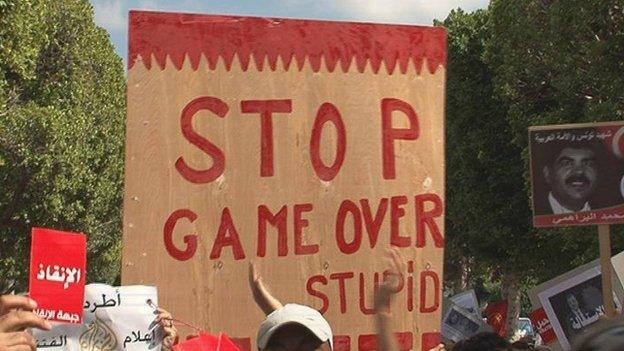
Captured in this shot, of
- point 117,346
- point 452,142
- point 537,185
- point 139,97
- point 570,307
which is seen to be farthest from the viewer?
point 452,142

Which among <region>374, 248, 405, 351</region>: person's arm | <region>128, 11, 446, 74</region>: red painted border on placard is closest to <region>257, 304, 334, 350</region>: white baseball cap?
<region>374, 248, 405, 351</region>: person's arm

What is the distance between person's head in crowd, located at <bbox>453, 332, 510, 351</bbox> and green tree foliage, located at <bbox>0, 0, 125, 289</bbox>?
58.7 ft

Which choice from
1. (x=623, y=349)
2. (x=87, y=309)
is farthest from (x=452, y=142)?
(x=623, y=349)

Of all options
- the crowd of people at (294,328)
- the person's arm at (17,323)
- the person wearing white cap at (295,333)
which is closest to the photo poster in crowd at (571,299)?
the crowd of people at (294,328)

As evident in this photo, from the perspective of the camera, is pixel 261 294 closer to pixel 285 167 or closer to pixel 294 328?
pixel 285 167

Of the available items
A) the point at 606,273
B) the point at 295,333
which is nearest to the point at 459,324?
the point at 606,273

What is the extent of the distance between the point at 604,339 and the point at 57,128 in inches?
1002

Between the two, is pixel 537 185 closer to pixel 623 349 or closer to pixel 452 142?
pixel 623 349

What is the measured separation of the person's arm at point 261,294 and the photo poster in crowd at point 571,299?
4.74 m

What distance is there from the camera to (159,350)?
530cm

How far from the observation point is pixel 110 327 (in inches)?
216

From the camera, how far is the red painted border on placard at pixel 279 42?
16.8ft

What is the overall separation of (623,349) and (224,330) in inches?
124

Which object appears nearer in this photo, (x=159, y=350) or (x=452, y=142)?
(x=159, y=350)
